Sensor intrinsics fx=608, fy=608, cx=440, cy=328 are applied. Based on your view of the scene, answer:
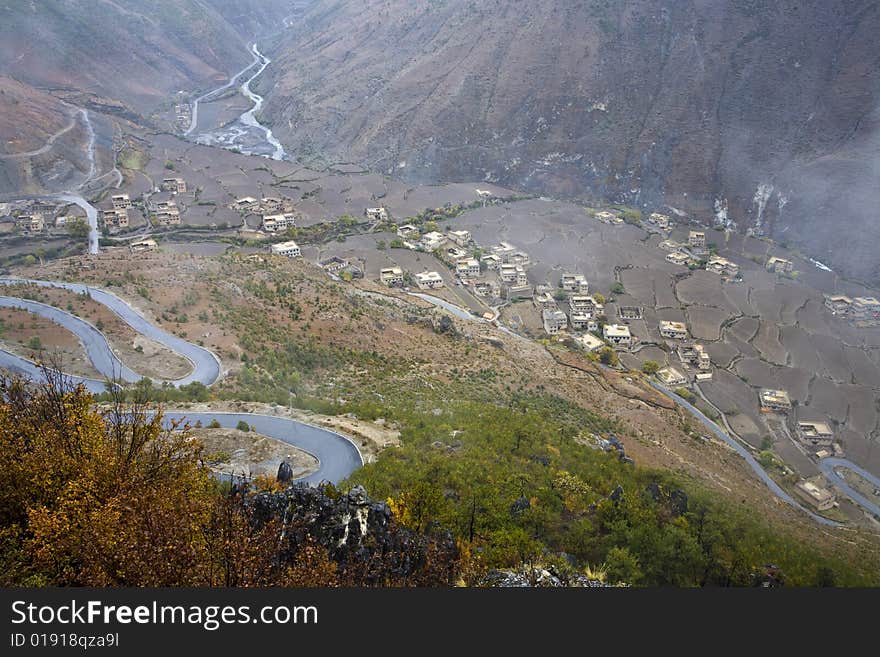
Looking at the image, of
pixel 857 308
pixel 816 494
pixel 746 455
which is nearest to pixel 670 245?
pixel 857 308

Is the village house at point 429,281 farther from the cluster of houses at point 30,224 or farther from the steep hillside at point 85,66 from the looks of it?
the steep hillside at point 85,66

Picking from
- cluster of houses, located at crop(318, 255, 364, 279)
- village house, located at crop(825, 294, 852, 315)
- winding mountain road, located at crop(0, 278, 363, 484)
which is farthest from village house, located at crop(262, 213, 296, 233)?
village house, located at crop(825, 294, 852, 315)

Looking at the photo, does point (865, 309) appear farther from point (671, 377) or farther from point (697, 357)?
point (671, 377)

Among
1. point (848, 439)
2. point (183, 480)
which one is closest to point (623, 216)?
point (848, 439)

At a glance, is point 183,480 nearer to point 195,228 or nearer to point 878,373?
point 878,373

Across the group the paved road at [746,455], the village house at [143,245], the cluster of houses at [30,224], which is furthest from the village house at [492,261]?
the cluster of houses at [30,224]

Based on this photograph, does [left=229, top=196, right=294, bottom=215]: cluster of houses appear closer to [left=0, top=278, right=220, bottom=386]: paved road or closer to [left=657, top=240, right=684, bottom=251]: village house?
[left=0, top=278, right=220, bottom=386]: paved road

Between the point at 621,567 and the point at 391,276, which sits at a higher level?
the point at 621,567
